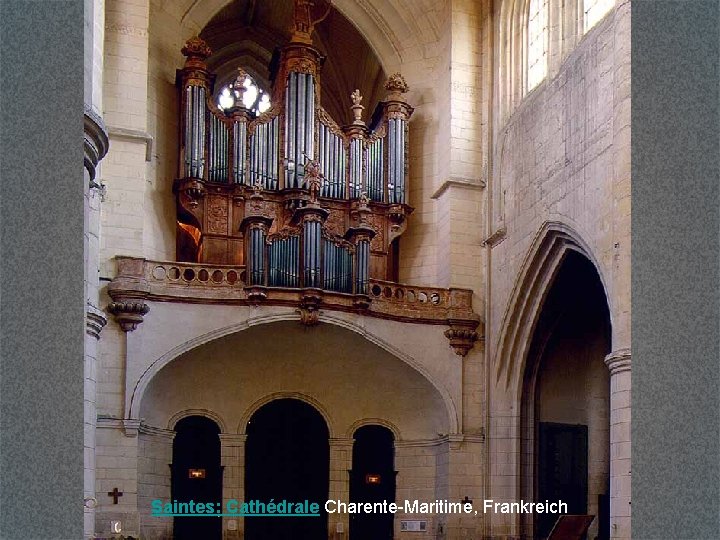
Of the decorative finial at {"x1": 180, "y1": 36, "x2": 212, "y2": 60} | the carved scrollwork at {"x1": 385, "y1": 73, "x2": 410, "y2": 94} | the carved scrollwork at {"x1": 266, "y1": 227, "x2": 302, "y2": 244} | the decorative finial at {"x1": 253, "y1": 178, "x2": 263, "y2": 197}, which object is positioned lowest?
the carved scrollwork at {"x1": 266, "y1": 227, "x2": 302, "y2": 244}

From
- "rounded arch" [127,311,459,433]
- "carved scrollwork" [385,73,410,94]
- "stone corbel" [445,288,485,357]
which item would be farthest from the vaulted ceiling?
"rounded arch" [127,311,459,433]

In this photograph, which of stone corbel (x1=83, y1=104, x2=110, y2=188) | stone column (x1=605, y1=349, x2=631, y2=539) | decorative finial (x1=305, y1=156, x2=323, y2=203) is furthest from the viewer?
decorative finial (x1=305, y1=156, x2=323, y2=203)

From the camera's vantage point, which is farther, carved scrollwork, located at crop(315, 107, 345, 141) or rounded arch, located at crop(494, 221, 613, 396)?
carved scrollwork, located at crop(315, 107, 345, 141)

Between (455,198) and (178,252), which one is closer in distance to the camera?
(455,198)

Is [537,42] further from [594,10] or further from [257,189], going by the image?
[257,189]

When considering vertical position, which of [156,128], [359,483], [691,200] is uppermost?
[156,128]

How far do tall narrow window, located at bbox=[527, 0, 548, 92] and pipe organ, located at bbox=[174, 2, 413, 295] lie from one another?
2.47m

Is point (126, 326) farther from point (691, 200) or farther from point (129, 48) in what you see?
point (691, 200)

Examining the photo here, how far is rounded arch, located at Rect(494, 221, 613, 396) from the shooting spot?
1589cm

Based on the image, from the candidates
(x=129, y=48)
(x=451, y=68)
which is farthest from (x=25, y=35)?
(x=451, y=68)

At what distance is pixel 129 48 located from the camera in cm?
1734

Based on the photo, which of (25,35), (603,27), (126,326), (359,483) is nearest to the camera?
(25,35)

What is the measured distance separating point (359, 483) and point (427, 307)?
A: 10.6 feet

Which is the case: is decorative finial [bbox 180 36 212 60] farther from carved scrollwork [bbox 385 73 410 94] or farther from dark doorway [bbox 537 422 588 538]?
dark doorway [bbox 537 422 588 538]
